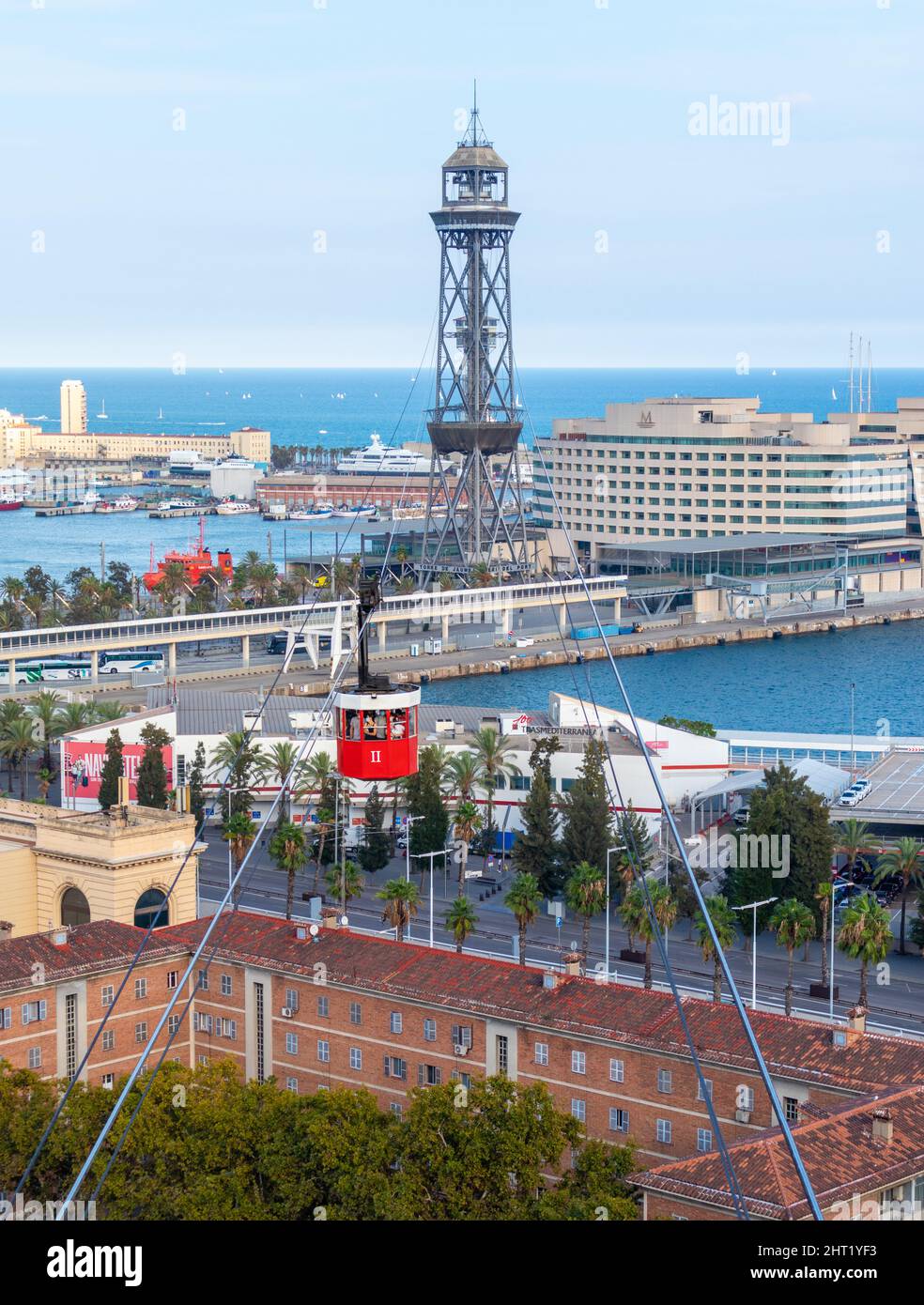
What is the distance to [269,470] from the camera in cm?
18162

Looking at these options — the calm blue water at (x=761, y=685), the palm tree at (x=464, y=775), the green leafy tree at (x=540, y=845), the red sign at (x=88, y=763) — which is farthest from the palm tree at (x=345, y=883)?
the calm blue water at (x=761, y=685)

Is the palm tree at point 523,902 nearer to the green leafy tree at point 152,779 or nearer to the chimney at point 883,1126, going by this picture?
the chimney at point 883,1126

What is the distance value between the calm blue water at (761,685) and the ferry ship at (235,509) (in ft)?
256

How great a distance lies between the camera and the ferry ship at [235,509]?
510ft

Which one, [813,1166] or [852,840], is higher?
[813,1166]

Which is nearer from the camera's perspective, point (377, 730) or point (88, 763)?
point (377, 730)

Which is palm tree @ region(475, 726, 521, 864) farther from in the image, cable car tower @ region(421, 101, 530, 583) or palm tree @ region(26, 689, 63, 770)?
cable car tower @ region(421, 101, 530, 583)

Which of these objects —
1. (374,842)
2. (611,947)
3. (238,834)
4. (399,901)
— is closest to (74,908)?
(399,901)

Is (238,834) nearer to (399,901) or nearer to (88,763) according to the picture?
(399,901)

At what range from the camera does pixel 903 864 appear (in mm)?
35125

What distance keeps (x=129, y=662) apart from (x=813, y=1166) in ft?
178

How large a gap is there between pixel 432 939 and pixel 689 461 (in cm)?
6569

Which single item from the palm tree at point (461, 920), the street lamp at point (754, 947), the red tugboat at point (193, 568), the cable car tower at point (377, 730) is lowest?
the street lamp at point (754, 947)
